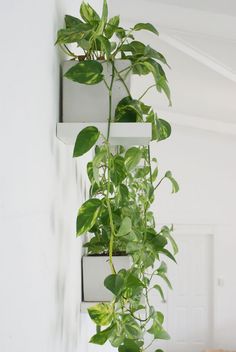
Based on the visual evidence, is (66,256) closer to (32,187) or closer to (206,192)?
(32,187)

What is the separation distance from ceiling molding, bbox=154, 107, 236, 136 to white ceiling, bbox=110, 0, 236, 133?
0.96 meters

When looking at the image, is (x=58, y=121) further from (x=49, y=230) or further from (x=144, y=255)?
(x=144, y=255)

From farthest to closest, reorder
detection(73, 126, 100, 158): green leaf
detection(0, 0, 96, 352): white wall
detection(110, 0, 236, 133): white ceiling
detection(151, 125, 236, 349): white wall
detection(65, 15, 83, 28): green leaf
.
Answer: detection(151, 125, 236, 349): white wall, detection(110, 0, 236, 133): white ceiling, detection(65, 15, 83, 28): green leaf, detection(73, 126, 100, 158): green leaf, detection(0, 0, 96, 352): white wall

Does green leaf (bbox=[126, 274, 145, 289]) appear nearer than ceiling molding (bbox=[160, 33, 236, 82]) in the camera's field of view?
Yes

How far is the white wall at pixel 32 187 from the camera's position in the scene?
1.56 feet

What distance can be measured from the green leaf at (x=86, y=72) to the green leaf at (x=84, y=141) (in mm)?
80

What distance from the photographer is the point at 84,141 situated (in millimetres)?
769

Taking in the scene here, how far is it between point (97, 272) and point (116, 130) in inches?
17.2

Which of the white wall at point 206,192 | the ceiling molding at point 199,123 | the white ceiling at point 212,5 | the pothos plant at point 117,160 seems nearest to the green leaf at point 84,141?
the pothos plant at point 117,160

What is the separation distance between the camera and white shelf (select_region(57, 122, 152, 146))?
2.58 feet

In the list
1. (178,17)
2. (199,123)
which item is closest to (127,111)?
(178,17)

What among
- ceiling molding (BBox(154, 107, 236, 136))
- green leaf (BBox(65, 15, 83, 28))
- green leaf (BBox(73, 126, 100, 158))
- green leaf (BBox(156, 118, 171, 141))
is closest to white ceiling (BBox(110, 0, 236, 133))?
ceiling molding (BBox(154, 107, 236, 136))

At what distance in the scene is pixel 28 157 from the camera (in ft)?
1.87

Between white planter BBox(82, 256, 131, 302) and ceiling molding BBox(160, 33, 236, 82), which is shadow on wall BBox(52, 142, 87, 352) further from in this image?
ceiling molding BBox(160, 33, 236, 82)
